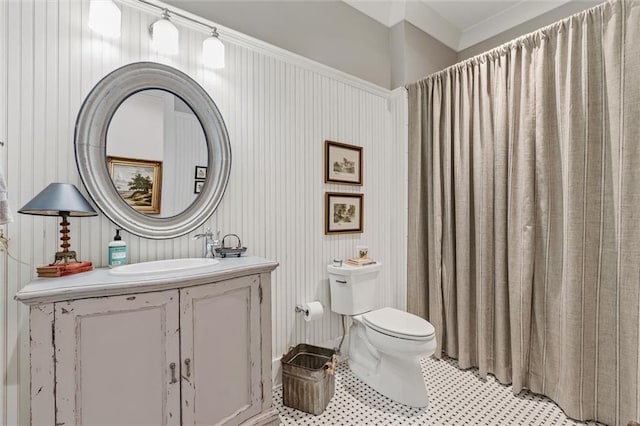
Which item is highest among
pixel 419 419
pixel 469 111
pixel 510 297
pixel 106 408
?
pixel 469 111

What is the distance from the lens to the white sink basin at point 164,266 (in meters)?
1.29

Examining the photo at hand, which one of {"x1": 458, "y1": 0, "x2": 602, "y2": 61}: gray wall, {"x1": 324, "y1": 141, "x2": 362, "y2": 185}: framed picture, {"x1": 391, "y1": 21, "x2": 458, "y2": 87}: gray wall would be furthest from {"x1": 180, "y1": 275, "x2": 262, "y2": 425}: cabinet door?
{"x1": 458, "y1": 0, "x2": 602, "y2": 61}: gray wall

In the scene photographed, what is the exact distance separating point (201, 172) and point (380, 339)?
1492mm

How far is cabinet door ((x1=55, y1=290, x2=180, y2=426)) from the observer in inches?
41.5

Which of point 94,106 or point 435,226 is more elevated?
point 94,106

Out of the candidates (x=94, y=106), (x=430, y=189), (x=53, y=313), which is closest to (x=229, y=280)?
(x=53, y=313)

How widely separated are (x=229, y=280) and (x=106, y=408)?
2.06ft

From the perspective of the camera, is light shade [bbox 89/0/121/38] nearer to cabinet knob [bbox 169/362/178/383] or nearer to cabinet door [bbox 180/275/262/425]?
cabinet door [bbox 180/275/262/425]

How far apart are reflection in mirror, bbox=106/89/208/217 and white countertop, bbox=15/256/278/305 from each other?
1.41 ft

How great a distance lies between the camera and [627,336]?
158cm

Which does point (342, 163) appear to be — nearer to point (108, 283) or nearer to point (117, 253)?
point (117, 253)

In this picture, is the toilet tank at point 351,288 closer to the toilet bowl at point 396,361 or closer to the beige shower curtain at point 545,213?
the toilet bowl at point 396,361

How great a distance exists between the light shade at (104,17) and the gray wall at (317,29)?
1.12ft

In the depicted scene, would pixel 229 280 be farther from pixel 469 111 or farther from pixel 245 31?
pixel 469 111
